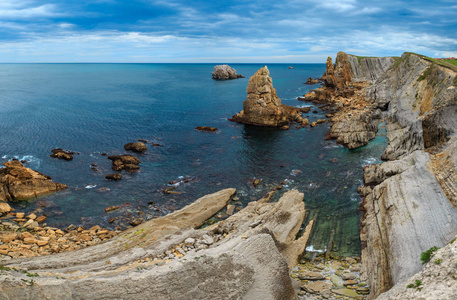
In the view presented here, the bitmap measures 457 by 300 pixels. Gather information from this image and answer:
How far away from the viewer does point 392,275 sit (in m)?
21.6

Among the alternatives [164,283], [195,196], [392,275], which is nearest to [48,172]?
[195,196]

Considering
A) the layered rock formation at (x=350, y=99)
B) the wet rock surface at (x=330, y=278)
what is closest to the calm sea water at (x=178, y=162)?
the wet rock surface at (x=330, y=278)

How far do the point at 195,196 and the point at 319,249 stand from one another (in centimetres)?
1798

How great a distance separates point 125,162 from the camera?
50969 mm

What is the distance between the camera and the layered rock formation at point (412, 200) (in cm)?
2231

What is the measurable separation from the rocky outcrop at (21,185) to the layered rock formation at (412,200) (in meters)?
39.4

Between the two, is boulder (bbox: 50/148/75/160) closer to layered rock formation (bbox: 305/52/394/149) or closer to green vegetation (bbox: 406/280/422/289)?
layered rock formation (bbox: 305/52/394/149)

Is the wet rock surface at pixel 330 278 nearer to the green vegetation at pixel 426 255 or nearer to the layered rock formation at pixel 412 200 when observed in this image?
the layered rock formation at pixel 412 200

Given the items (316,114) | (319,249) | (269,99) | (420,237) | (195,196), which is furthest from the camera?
(316,114)

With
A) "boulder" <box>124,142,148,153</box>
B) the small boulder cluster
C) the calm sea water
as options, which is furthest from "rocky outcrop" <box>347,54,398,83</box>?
the small boulder cluster

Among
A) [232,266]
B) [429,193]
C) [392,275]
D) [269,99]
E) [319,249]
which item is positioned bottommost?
[319,249]

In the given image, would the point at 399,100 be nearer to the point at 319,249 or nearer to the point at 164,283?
the point at 319,249

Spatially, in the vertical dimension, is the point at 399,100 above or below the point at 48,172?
above

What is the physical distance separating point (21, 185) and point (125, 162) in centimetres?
1486
